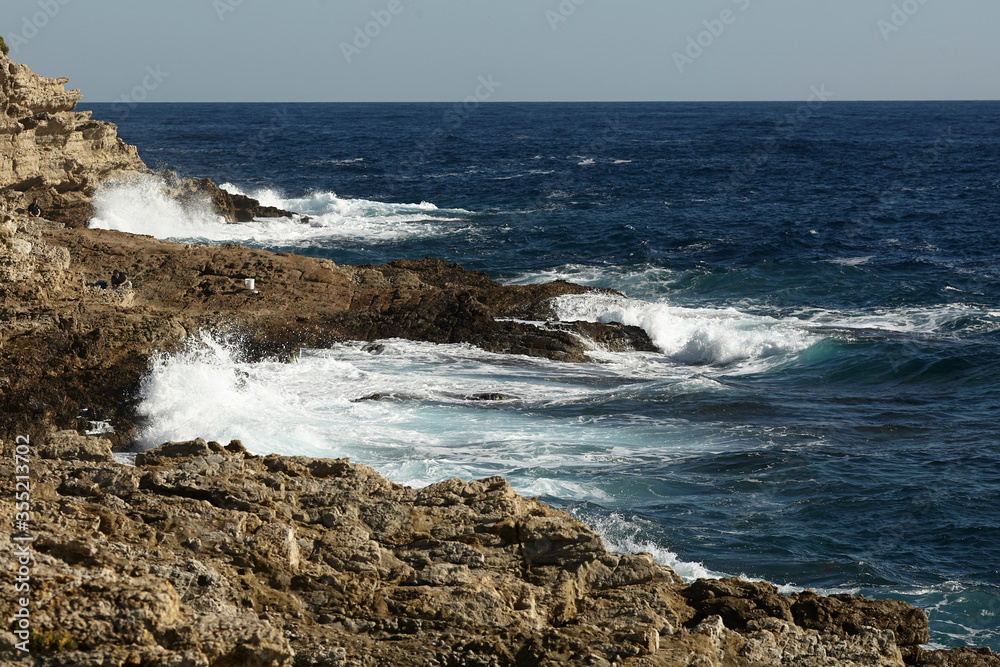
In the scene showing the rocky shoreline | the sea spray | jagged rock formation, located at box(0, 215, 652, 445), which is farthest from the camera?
the sea spray

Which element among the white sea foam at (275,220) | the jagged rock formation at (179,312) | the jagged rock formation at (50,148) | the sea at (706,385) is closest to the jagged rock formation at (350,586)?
the sea at (706,385)

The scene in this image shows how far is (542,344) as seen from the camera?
1925 centimetres

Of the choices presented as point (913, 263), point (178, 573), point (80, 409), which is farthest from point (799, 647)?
point (913, 263)

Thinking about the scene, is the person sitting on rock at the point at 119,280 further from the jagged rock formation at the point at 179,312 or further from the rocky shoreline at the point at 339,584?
the rocky shoreline at the point at 339,584

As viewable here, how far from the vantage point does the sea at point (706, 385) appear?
12141 millimetres

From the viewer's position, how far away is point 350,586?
627 centimetres

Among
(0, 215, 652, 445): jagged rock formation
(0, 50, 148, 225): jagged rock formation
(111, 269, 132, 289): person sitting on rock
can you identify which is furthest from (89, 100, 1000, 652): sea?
(111, 269, 132, 289): person sitting on rock

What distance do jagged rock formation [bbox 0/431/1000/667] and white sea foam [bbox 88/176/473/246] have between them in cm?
2350

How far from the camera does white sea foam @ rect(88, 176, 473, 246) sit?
1170 inches
